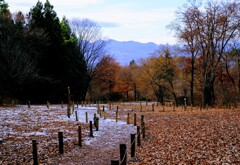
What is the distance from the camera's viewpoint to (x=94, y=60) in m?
63.9

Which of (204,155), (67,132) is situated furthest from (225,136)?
(67,132)

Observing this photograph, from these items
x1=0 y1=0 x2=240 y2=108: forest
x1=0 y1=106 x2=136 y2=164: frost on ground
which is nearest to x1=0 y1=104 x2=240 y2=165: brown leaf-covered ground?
x1=0 y1=106 x2=136 y2=164: frost on ground

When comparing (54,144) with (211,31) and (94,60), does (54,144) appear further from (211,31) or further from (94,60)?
(94,60)

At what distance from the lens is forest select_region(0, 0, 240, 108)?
121 ft

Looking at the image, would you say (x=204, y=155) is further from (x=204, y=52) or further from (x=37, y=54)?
(x=37, y=54)

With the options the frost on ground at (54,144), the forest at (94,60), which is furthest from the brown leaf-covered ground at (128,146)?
the forest at (94,60)

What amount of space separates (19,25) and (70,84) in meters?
14.9

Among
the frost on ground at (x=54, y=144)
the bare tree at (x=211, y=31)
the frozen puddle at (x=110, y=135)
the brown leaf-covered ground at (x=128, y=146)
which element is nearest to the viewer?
the brown leaf-covered ground at (x=128, y=146)

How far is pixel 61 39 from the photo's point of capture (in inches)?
2124

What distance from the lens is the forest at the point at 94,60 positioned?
36.9m

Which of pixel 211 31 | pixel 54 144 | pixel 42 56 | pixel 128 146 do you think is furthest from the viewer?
pixel 42 56

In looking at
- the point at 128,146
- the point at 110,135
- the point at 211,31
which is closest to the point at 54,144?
the point at 128,146

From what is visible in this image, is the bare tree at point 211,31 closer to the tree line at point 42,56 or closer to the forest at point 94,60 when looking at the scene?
the forest at point 94,60

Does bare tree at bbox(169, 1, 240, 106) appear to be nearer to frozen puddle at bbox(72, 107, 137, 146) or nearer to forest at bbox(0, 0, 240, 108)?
forest at bbox(0, 0, 240, 108)
